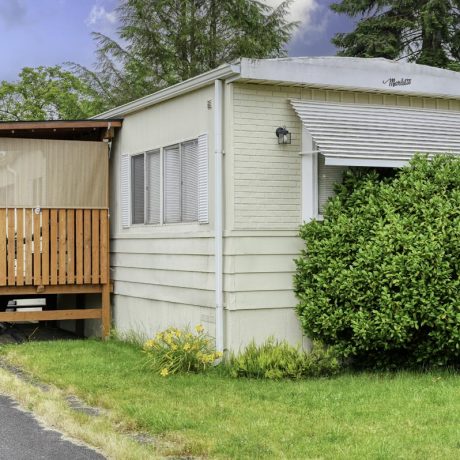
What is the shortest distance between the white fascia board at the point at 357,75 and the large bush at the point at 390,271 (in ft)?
4.23

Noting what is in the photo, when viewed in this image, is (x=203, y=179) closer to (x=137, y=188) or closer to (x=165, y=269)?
(x=165, y=269)

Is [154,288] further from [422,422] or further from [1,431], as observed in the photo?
[422,422]

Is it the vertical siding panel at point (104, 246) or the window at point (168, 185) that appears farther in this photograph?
the vertical siding panel at point (104, 246)

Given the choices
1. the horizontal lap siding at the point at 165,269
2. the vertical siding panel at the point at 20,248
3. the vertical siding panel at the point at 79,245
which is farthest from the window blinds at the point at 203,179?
the vertical siding panel at the point at 20,248

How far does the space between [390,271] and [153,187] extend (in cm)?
393

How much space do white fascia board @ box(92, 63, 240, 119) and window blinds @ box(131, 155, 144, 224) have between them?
732 mm

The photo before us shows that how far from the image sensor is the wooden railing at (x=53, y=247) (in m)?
11.0

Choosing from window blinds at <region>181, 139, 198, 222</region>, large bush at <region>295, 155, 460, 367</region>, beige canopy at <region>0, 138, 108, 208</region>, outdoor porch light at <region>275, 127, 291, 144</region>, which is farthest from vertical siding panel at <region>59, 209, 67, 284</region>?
large bush at <region>295, 155, 460, 367</region>

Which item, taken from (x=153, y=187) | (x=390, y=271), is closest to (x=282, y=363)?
(x=390, y=271)

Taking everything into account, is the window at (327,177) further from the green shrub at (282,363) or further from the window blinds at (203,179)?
the green shrub at (282,363)

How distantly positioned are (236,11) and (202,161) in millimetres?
19768

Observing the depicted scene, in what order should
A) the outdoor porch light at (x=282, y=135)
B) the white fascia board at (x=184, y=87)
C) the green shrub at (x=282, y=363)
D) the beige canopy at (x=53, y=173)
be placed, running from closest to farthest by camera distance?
the green shrub at (x=282, y=363), the white fascia board at (x=184, y=87), the outdoor porch light at (x=282, y=135), the beige canopy at (x=53, y=173)

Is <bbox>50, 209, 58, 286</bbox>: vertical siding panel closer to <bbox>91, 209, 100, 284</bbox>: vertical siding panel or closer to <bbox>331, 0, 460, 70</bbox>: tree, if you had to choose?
<bbox>91, 209, 100, 284</bbox>: vertical siding panel

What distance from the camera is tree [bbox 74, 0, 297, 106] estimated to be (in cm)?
2714
